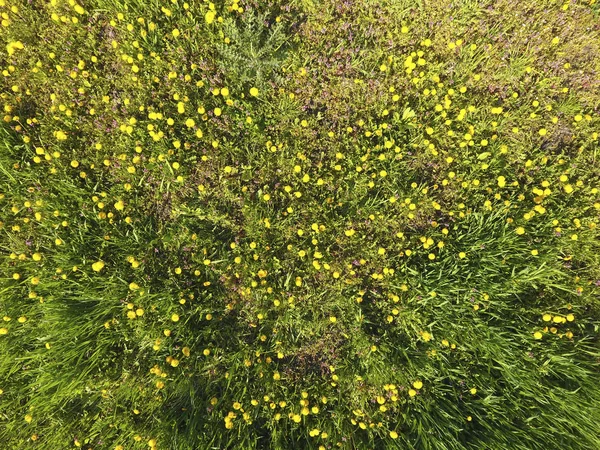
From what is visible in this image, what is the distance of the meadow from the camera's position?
3637 millimetres

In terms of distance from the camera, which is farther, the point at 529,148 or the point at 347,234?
the point at 529,148

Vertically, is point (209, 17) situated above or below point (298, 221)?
above

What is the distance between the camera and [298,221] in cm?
390

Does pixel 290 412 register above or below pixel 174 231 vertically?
below

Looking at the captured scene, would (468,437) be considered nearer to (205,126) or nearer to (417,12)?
(205,126)

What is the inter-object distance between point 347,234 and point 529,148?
2.35 m

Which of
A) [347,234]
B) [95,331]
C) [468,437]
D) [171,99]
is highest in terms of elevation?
[171,99]

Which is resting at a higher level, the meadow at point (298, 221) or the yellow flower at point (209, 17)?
the yellow flower at point (209, 17)

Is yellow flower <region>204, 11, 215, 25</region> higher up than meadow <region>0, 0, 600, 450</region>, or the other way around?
yellow flower <region>204, 11, 215, 25</region>

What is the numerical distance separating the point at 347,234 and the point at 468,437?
96.0 inches

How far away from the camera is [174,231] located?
3889mm

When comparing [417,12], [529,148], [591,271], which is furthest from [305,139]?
[591,271]

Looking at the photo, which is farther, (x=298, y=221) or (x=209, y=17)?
(x=298, y=221)

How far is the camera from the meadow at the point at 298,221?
143 inches
